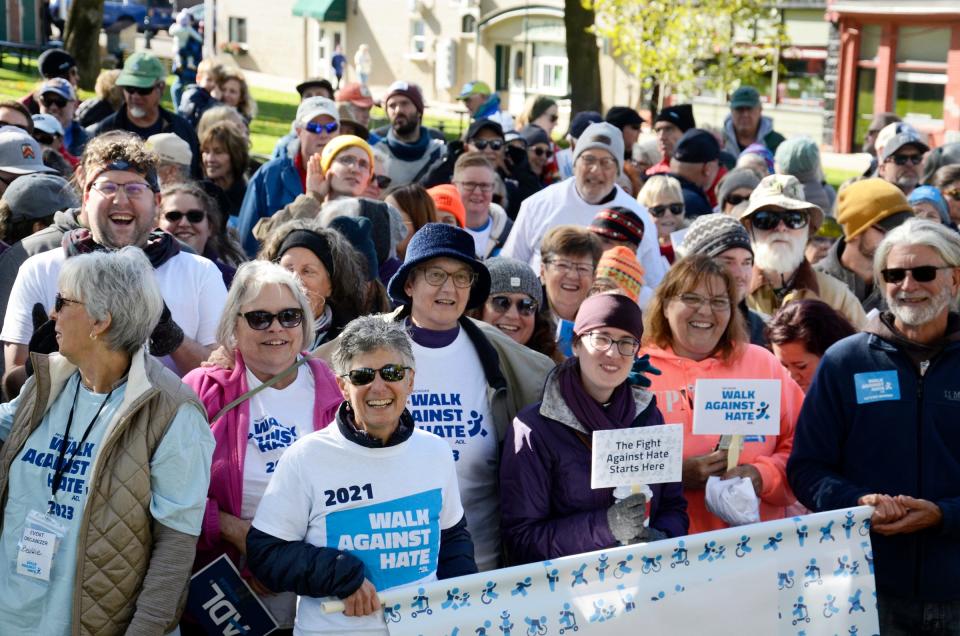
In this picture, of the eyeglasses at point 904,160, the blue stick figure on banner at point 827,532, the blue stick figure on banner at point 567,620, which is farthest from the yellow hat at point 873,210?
the blue stick figure on banner at point 567,620

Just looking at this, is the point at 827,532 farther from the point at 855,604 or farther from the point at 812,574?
the point at 855,604

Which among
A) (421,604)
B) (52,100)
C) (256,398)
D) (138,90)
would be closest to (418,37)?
(52,100)

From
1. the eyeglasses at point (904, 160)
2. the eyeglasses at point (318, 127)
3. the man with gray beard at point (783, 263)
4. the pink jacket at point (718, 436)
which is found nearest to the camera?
the pink jacket at point (718, 436)

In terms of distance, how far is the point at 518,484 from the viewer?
174 inches

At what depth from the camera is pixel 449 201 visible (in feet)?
26.1

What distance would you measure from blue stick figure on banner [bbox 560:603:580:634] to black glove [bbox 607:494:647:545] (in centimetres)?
30

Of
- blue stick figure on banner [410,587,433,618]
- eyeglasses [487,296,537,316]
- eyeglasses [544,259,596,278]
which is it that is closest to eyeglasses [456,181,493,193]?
eyeglasses [544,259,596,278]

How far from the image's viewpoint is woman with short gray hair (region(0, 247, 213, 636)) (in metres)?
3.81

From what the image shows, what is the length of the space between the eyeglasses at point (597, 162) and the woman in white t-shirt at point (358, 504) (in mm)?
4419

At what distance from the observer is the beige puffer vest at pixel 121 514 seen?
3.79m

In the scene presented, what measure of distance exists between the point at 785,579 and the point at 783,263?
8.04ft

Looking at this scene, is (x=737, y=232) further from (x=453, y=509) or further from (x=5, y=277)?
(x=5, y=277)

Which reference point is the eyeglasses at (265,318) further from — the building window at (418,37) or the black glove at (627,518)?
the building window at (418,37)

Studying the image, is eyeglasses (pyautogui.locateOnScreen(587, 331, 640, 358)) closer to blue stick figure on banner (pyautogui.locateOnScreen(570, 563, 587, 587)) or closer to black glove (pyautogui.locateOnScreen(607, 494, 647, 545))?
black glove (pyautogui.locateOnScreen(607, 494, 647, 545))
